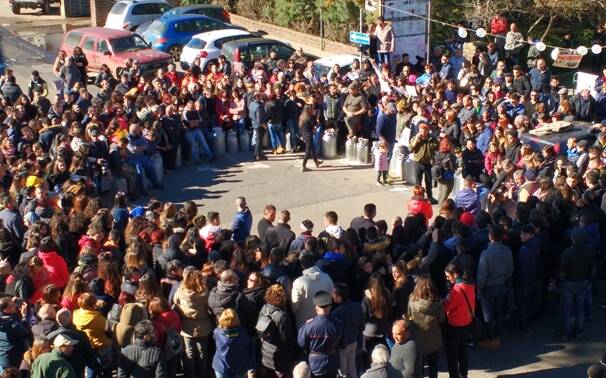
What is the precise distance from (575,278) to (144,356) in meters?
5.46

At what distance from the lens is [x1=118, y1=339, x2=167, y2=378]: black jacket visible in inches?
381

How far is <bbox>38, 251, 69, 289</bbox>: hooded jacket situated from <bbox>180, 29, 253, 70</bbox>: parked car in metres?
15.1

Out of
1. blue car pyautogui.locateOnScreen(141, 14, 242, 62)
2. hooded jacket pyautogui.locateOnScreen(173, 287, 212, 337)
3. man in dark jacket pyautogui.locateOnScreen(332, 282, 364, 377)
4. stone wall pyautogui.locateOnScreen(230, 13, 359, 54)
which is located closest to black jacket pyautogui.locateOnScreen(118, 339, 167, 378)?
hooded jacket pyautogui.locateOnScreen(173, 287, 212, 337)

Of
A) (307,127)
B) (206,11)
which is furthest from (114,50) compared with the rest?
(307,127)

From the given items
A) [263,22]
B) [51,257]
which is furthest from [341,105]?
[263,22]

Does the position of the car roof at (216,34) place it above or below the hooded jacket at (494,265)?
above

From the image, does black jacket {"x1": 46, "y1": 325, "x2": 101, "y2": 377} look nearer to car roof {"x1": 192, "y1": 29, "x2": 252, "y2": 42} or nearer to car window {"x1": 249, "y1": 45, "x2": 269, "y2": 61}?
car window {"x1": 249, "y1": 45, "x2": 269, "y2": 61}

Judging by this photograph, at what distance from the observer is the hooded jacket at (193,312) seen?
1055 centimetres

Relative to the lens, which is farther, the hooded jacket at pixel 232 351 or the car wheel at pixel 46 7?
the car wheel at pixel 46 7

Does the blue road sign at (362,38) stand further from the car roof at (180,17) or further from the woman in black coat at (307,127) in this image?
the car roof at (180,17)

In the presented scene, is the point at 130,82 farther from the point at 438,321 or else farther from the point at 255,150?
the point at 438,321

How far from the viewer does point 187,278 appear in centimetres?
1062

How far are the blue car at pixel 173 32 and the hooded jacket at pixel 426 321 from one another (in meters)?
20.1

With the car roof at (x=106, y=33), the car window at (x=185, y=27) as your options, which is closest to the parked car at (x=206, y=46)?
the car roof at (x=106, y=33)
